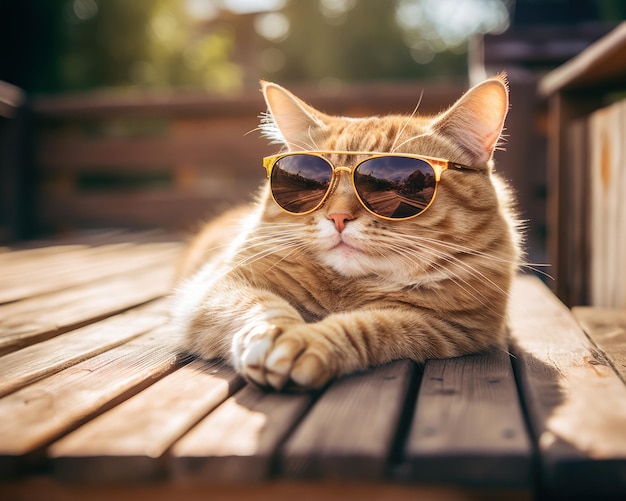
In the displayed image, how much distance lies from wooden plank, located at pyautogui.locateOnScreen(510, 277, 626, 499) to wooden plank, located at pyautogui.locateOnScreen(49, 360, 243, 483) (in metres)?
0.63

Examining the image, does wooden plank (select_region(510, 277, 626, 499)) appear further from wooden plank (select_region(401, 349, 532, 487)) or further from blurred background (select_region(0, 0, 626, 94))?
blurred background (select_region(0, 0, 626, 94))

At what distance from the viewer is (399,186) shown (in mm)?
1626

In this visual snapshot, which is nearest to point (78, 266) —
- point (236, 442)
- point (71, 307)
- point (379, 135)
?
point (71, 307)

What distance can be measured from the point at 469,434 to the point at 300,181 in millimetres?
918

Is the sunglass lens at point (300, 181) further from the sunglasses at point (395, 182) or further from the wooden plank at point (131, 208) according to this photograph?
the wooden plank at point (131, 208)

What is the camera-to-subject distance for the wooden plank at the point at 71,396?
3.42 feet

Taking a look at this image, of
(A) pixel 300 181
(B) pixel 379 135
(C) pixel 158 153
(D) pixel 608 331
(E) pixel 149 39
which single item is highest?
(E) pixel 149 39

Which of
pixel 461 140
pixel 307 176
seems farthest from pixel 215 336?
pixel 461 140

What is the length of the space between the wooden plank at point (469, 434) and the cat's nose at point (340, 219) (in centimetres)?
48

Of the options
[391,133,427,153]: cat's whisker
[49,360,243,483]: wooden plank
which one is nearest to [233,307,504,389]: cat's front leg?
[49,360,243,483]: wooden plank

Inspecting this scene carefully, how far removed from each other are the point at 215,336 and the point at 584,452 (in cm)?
92

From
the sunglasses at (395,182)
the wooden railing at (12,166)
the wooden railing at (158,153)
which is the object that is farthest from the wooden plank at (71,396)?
the wooden railing at (12,166)

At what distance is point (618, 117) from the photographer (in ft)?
7.56

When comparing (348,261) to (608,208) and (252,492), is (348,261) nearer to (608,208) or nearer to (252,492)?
(252,492)
